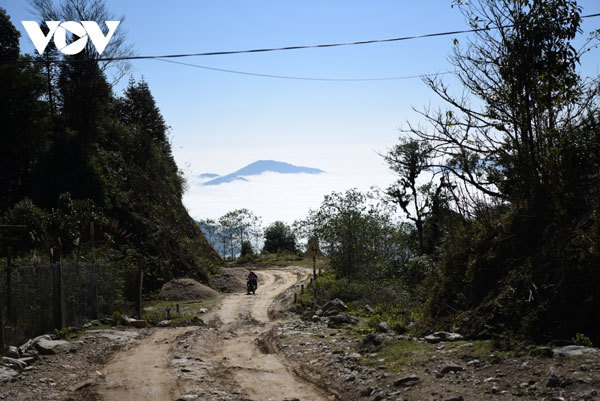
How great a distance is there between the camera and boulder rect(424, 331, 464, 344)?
10766mm

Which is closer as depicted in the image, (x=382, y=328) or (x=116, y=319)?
(x=382, y=328)

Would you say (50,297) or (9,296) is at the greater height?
(9,296)

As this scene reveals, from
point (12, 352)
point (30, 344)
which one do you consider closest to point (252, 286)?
point (30, 344)

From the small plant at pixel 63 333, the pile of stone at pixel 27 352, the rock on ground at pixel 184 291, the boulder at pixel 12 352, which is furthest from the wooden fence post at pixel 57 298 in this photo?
the rock on ground at pixel 184 291

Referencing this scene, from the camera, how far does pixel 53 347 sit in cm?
1295

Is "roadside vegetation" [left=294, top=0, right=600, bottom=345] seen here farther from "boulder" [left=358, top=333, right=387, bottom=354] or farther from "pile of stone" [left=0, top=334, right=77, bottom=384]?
"pile of stone" [left=0, top=334, right=77, bottom=384]

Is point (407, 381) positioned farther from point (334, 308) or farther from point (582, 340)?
point (334, 308)

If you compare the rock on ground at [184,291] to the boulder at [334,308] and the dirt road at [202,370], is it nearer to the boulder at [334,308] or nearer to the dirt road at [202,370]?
the boulder at [334,308]

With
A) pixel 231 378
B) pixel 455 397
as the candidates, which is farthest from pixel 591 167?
pixel 231 378

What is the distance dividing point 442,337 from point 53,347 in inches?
336

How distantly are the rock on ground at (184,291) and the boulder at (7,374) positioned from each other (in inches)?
794

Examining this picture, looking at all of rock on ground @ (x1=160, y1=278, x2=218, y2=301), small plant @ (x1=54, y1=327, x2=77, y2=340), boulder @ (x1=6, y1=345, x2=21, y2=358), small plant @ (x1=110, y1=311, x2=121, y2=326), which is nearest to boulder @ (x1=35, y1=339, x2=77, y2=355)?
boulder @ (x1=6, y1=345, x2=21, y2=358)

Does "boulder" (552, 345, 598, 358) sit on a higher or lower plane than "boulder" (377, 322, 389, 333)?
higher

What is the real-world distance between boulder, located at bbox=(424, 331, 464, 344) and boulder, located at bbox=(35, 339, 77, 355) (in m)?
8.08
